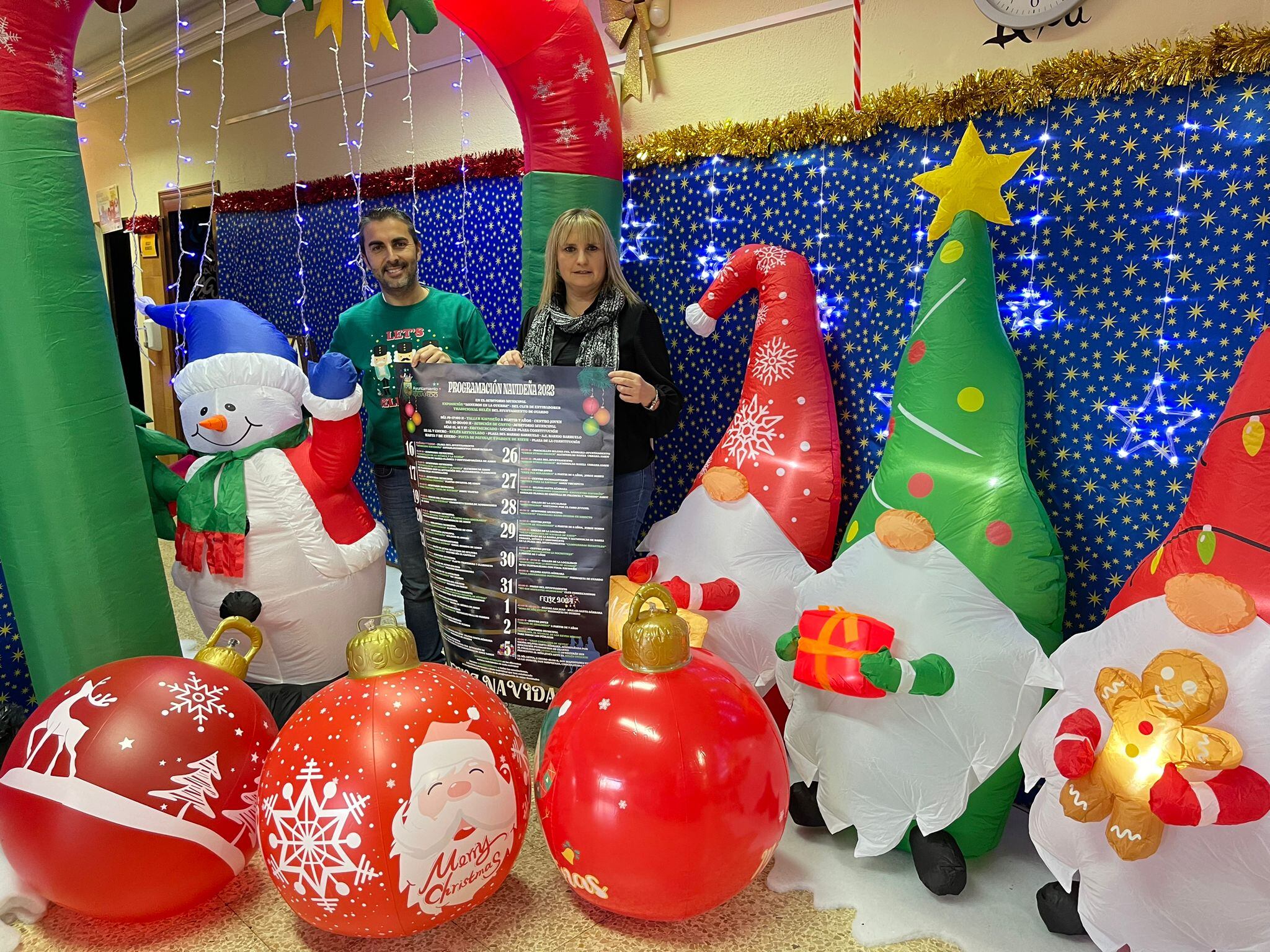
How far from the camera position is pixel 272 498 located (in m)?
2.26

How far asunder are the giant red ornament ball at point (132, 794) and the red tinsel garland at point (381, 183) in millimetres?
2120

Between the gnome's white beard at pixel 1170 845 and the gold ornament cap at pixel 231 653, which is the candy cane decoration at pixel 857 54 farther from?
the gold ornament cap at pixel 231 653

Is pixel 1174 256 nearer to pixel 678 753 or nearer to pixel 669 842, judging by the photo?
pixel 678 753

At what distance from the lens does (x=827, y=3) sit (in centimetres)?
246

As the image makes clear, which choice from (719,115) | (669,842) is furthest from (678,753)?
(719,115)

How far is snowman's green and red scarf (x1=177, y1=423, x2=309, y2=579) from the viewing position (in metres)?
2.22

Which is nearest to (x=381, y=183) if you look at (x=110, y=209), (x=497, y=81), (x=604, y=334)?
(x=497, y=81)

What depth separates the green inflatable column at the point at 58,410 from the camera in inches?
72.8

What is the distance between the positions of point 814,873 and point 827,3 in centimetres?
229

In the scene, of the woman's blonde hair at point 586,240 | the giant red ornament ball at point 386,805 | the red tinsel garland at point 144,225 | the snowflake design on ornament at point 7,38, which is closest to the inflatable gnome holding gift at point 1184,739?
the giant red ornament ball at point 386,805

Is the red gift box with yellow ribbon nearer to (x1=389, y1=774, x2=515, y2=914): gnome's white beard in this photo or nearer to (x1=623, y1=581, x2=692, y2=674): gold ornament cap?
(x1=623, y1=581, x2=692, y2=674): gold ornament cap

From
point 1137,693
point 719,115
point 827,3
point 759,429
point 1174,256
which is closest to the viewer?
point 1137,693

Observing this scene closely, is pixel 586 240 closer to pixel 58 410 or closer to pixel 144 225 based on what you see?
pixel 58 410

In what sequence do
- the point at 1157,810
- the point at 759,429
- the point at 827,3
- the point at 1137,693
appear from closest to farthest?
the point at 1157,810 → the point at 1137,693 → the point at 759,429 → the point at 827,3
